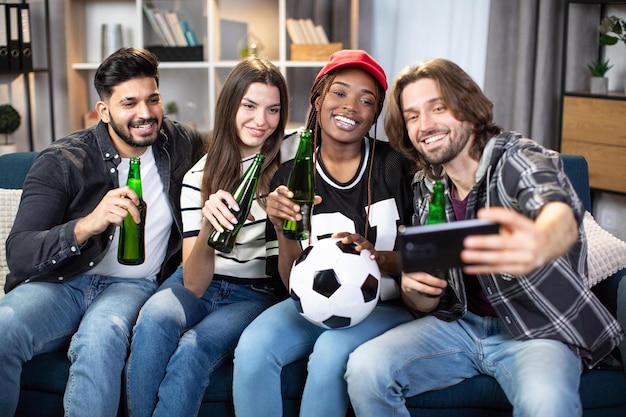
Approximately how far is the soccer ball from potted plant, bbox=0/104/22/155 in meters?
2.71

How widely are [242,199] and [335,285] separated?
0.43 meters

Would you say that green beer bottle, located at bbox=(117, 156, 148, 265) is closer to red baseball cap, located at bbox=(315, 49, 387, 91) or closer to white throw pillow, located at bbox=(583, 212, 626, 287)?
red baseball cap, located at bbox=(315, 49, 387, 91)

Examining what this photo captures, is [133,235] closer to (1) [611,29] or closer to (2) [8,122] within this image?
(2) [8,122]

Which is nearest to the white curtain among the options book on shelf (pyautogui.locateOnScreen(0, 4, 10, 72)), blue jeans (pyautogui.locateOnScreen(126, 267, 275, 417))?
book on shelf (pyautogui.locateOnScreen(0, 4, 10, 72))

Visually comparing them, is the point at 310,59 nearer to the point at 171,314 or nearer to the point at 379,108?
the point at 379,108

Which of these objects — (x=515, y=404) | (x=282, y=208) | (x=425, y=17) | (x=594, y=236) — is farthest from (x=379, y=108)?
(x=425, y=17)

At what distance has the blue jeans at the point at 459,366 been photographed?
1.79 m

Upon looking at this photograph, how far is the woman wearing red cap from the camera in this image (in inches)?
80.0

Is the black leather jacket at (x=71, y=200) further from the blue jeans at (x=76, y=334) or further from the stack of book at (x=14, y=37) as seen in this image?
the stack of book at (x=14, y=37)

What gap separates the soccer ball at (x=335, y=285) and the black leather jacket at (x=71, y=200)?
1.96ft

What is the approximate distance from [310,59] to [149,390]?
2669 mm

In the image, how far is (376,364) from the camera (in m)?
1.94

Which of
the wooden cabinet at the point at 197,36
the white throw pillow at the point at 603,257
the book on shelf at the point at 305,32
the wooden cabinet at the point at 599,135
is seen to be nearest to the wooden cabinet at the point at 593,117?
the wooden cabinet at the point at 599,135

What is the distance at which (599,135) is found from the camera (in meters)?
3.88
